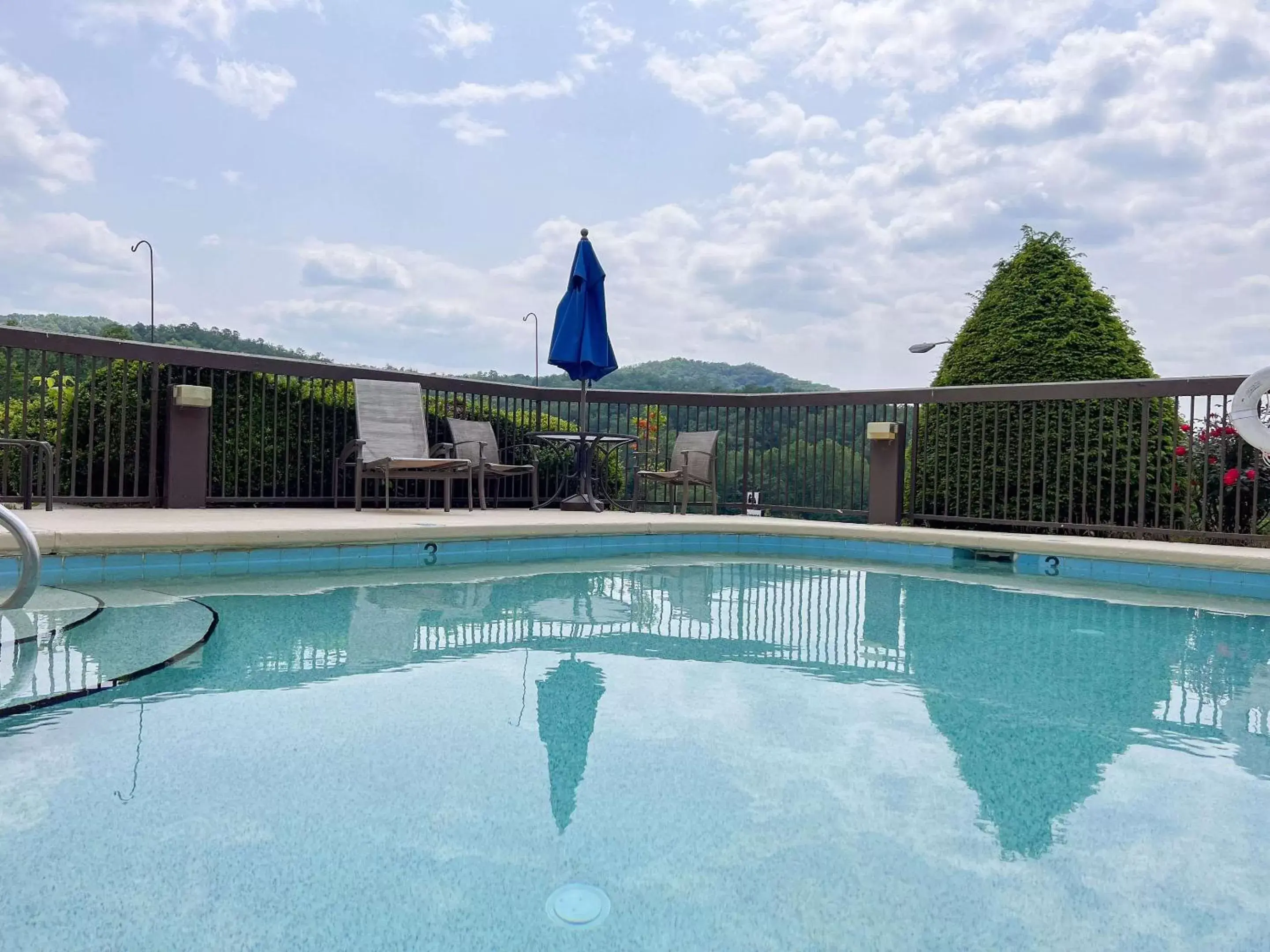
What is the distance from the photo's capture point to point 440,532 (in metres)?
5.07

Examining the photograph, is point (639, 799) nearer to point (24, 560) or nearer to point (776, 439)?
point (24, 560)

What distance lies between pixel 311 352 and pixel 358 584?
833 inches

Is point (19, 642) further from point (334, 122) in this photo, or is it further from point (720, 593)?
point (334, 122)

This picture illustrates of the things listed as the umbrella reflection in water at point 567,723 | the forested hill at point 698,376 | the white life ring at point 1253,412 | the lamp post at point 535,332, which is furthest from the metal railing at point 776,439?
the forested hill at point 698,376

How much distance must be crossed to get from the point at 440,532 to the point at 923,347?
689 centimetres

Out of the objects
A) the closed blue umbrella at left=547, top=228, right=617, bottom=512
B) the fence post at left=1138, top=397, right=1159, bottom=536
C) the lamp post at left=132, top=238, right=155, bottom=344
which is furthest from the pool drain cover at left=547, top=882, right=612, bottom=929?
the lamp post at left=132, top=238, right=155, bottom=344

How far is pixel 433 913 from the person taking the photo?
3.78 feet

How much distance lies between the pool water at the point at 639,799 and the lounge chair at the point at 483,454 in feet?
13.2

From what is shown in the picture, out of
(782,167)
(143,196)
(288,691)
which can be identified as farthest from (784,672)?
(143,196)

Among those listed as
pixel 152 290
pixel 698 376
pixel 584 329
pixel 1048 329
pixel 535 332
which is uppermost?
pixel 698 376

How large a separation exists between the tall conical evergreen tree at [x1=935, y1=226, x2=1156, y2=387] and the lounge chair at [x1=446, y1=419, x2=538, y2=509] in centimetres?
388

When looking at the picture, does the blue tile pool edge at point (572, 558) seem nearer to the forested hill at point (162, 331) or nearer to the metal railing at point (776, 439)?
the metal railing at point (776, 439)

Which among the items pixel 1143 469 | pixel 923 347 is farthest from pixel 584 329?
pixel 923 347

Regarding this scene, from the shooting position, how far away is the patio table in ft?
23.0
